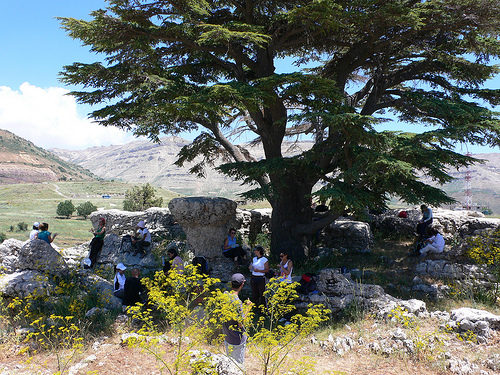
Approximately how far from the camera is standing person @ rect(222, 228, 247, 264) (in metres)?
11.0

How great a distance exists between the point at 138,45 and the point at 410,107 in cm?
818

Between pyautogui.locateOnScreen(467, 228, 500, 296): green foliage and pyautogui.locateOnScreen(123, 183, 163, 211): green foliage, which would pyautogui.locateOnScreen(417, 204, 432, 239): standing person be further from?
pyautogui.locateOnScreen(123, 183, 163, 211): green foliage

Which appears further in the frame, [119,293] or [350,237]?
[350,237]

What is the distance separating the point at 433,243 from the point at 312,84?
590 centimetres

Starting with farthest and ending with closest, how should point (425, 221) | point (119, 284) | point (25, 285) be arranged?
point (425, 221) < point (119, 284) < point (25, 285)

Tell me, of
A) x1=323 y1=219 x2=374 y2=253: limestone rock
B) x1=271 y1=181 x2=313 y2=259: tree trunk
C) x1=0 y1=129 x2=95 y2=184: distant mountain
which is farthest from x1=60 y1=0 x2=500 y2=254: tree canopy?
x1=0 y1=129 x2=95 y2=184: distant mountain

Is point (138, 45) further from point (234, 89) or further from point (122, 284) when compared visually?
point (122, 284)

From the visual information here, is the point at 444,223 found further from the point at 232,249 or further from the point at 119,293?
the point at 119,293

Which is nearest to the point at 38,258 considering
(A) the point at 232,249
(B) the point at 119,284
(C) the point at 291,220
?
(B) the point at 119,284

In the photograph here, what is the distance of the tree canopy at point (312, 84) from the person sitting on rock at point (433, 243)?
1622 millimetres

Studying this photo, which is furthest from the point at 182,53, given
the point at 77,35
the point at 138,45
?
the point at 77,35

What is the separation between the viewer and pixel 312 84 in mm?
9125

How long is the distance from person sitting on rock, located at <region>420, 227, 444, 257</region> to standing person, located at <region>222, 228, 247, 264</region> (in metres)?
5.66

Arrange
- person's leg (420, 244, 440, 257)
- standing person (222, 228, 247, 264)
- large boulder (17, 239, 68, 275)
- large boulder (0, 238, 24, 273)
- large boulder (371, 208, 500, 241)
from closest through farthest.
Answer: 1. large boulder (17, 239, 68, 275)
2. large boulder (0, 238, 24, 273)
3. person's leg (420, 244, 440, 257)
4. standing person (222, 228, 247, 264)
5. large boulder (371, 208, 500, 241)
